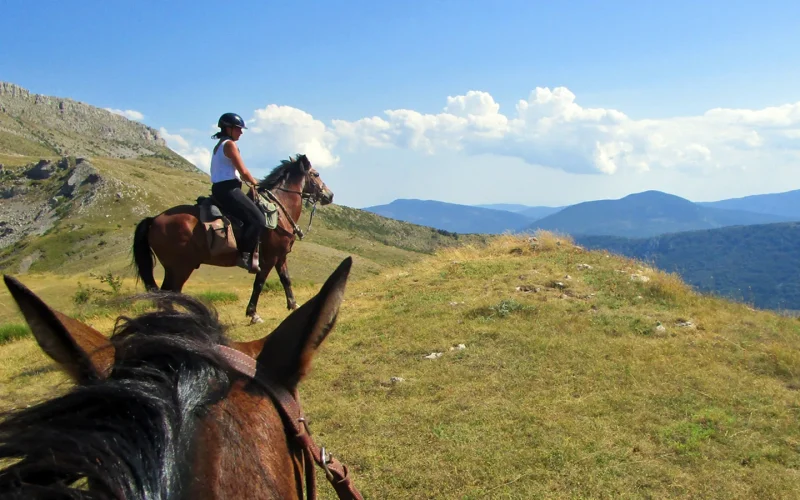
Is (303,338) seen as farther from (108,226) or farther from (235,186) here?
(108,226)

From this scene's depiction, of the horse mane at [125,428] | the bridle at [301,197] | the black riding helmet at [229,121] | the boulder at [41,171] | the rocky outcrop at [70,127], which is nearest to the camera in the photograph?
the horse mane at [125,428]

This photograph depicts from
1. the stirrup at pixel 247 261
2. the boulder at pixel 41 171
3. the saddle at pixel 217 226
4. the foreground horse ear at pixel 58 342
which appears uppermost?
the boulder at pixel 41 171

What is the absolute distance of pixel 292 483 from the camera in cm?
129

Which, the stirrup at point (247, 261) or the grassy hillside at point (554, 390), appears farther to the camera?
the stirrup at point (247, 261)

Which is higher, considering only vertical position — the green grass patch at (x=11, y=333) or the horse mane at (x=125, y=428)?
the horse mane at (x=125, y=428)

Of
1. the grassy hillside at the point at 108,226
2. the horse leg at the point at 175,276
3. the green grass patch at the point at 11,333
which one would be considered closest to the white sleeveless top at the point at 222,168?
the horse leg at the point at 175,276

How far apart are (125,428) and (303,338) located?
0.59 meters

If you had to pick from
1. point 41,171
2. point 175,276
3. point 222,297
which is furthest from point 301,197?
point 41,171

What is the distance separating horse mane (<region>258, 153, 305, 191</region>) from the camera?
879 cm

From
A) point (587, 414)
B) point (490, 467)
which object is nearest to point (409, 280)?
point (587, 414)

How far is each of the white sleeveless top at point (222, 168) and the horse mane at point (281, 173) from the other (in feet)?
4.46

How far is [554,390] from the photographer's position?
5.66m

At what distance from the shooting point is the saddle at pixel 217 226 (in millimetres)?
7188

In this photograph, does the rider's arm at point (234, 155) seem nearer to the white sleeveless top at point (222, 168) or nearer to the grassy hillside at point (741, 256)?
the white sleeveless top at point (222, 168)
